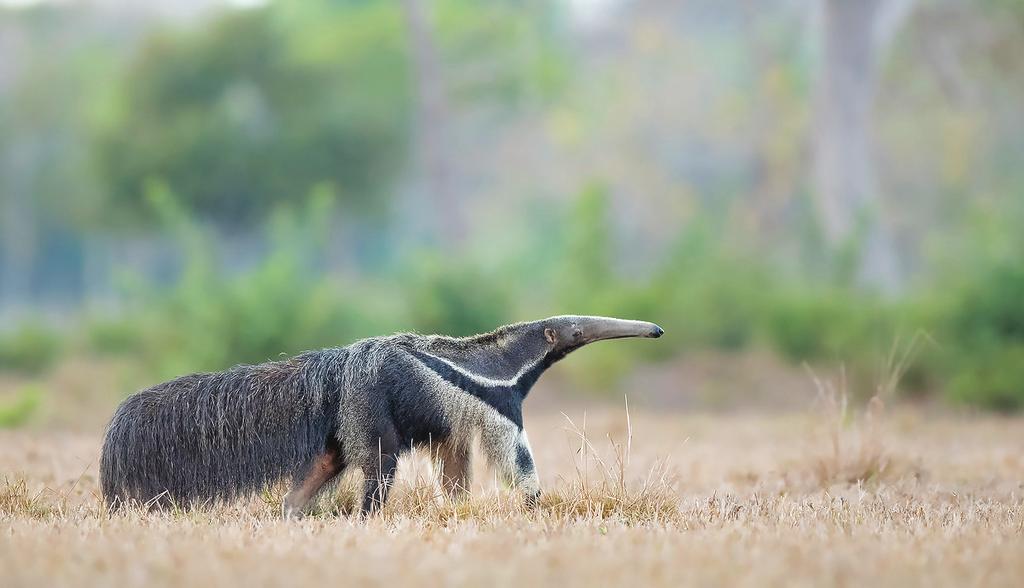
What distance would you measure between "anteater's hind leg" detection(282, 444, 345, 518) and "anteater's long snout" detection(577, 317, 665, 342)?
4.48 feet

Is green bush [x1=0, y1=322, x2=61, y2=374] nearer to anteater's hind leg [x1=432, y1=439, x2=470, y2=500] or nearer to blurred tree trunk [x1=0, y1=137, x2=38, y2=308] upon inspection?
anteater's hind leg [x1=432, y1=439, x2=470, y2=500]

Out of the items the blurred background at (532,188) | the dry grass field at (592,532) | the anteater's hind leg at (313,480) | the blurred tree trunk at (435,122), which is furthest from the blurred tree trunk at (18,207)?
the anteater's hind leg at (313,480)

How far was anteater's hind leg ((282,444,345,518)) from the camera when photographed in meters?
5.51

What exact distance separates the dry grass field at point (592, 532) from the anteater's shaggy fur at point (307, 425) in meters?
0.17

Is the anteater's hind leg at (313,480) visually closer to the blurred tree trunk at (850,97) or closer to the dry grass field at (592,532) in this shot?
the dry grass field at (592,532)

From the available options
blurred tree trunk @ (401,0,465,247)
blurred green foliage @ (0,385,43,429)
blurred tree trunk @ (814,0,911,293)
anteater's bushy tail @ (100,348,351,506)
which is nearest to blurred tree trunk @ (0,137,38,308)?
blurred tree trunk @ (401,0,465,247)

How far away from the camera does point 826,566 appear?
13.2 feet

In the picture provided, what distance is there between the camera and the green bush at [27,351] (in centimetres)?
1659

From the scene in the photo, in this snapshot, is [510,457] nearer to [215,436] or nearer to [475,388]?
[475,388]

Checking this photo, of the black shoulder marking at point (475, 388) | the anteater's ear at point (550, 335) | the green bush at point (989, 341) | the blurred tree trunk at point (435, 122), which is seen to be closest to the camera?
the black shoulder marking at point (475, 388)

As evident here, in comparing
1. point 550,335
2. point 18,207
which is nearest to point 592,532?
point 550,335

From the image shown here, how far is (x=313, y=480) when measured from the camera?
18.3 feet

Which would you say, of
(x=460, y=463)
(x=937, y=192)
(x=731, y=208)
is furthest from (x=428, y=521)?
(x=937, y=192)

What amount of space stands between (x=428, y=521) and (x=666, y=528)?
1.02 m
